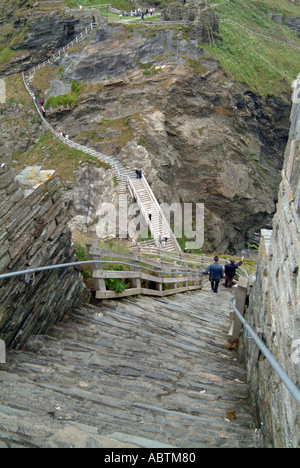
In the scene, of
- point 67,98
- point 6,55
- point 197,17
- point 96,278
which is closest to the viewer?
point 96,278

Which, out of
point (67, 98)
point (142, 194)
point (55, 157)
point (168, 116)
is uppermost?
point (67, 98)

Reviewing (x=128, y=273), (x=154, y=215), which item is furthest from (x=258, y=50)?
(x=128, y=273)

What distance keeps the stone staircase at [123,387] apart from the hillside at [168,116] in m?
22.2

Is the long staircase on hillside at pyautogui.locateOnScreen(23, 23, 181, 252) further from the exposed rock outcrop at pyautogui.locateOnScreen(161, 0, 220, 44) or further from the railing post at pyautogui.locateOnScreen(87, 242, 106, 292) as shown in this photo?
the exposed rock outcrop at pyautogui.locateOnScreen(161, 0, 220, 44)

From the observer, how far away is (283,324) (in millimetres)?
2918

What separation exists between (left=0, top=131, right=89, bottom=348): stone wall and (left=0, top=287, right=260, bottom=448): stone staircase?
35 centimetres

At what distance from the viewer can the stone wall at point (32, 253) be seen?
4.52 meters

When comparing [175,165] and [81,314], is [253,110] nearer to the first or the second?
[175,165]

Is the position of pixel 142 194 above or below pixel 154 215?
above

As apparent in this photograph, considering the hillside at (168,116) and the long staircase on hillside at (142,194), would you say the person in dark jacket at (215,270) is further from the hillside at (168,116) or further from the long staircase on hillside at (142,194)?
the hillside at (168,116)

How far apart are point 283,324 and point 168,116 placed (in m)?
29.9

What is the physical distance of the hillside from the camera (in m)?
29.4

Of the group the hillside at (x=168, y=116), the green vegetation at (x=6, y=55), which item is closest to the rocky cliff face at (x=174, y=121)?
the hillside at (x=168, y=116)

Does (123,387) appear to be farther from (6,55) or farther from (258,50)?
(258,50)
